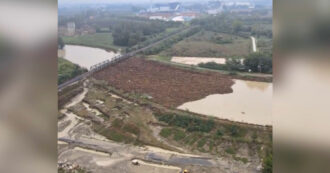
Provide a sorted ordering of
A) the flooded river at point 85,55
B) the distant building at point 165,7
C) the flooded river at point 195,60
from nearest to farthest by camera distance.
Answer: the flooded river at point 195,60 → the flooded river at point 85,55 → the distant building at point 165,7

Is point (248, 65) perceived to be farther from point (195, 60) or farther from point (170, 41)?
point (170, 41)

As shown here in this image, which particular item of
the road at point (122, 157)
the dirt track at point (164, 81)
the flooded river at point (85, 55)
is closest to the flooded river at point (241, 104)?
the dirt track at point (164, 81)

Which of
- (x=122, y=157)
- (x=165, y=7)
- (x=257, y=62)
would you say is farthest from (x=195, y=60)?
(x=165, y=7)

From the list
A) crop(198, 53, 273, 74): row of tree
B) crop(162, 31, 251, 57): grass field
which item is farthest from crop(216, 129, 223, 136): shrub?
crop(162, 31, 251, 57): grass field

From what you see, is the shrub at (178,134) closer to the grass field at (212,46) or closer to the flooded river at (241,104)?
the flooded river at (241,104)

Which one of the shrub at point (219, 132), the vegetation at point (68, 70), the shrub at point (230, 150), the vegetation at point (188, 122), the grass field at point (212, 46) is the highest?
the grass field at point (212, 46)

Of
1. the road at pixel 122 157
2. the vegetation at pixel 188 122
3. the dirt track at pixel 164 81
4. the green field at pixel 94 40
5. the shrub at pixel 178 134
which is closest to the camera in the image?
the road at pixel 122 157

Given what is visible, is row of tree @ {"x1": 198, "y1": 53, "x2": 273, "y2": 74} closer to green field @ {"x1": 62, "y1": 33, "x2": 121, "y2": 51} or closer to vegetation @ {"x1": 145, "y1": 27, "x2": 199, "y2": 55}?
vegetation @ {"x1": 145, "y1": 27, "x2": 199, "y2": 55}
